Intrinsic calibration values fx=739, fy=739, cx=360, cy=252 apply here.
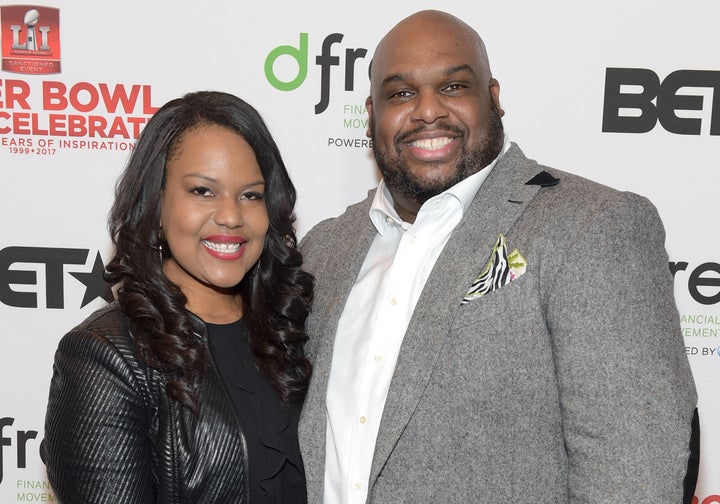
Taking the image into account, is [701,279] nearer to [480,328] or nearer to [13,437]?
[480,328]

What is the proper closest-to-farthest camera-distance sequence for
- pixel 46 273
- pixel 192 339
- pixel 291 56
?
pixel 192 339 < pixel 291 56 < pixel 46 273

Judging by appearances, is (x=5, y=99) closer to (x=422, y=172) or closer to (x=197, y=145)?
(x=197, y=145)

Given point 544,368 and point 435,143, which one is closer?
point 544,368

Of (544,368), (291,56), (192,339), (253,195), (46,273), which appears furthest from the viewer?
(46,273)

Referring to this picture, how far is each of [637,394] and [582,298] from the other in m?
0.21

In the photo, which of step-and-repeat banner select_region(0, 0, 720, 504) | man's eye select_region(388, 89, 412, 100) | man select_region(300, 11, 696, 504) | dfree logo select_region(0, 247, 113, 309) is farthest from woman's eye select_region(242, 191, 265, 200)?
dfree logo select_region(0, 247, 113, 309)

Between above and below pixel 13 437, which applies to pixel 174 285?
above

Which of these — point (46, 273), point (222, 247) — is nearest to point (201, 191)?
point (222, 247)

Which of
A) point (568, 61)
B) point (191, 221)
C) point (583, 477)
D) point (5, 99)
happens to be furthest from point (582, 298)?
point (5, 99)

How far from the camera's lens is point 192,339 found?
180 cm

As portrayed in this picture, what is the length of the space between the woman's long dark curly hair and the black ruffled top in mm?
36

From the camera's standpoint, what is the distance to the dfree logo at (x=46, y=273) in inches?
108

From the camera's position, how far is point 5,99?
2670mm

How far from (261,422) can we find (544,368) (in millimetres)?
700
